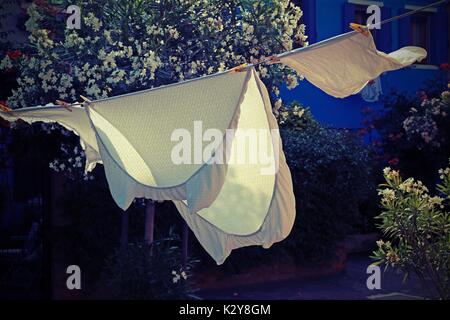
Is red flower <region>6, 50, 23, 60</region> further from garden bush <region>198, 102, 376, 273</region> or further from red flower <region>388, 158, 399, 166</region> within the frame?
red flower <region>388, 158, 399, 166</region>

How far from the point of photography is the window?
13930 millimetres

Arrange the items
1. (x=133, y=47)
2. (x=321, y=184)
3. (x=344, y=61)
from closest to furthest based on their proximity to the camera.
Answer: (x=344, y=61) → (x=133, y=47) → (x=321, y=184)

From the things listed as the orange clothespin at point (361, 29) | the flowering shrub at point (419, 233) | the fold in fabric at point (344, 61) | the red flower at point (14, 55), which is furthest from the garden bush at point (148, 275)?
the orange clothespin at point (361, 29)

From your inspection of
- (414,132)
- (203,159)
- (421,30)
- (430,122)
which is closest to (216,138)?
(203,159)

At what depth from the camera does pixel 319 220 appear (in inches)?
359

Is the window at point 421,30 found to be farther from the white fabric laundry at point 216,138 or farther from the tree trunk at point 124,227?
the white fabric laundry at point 216,138

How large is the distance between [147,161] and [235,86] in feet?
3.16

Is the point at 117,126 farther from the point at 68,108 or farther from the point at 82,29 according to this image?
the point at 82,29

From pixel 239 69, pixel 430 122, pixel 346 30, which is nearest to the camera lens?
pixel 239 69

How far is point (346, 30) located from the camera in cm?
1279

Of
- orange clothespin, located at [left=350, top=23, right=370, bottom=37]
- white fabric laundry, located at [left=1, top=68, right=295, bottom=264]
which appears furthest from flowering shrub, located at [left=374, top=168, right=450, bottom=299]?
orange clothespin, located at [left=350, top=23, right=370, bottom=37]

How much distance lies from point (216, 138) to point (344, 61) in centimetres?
117

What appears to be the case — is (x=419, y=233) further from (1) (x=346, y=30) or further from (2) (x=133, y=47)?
(1) (x=346, y=30)
